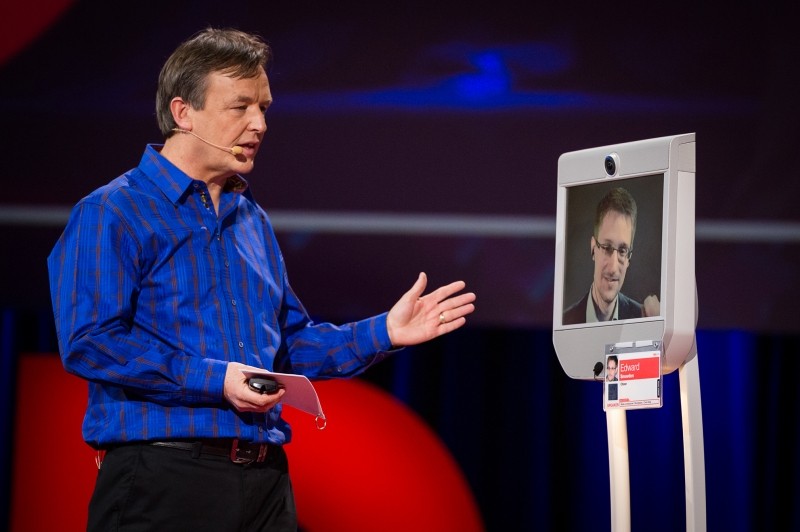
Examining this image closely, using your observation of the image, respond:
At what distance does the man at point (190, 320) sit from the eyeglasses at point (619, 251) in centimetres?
35

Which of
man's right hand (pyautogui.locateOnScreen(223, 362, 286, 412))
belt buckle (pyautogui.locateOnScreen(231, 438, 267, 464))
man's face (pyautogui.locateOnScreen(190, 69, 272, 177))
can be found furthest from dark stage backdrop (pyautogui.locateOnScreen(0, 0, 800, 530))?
man's right hand (pyautogui.locateOnScreen(223, 362, 286, 412))

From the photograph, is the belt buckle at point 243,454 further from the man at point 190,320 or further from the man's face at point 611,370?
the man's face at point 611,370

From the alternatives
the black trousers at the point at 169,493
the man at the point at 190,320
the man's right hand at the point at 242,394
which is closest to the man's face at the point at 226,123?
the man at the point at 190,320

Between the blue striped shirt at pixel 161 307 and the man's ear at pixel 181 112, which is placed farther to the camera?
the man's ear at pixel 181 112

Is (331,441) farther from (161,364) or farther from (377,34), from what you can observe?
(161,364)

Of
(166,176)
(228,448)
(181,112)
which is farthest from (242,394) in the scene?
(181,112)

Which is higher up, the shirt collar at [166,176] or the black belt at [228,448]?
the shirt collar at [166,176]

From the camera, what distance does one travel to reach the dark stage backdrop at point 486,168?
330 cm

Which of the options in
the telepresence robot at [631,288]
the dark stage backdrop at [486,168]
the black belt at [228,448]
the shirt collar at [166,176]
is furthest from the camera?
the dark stage backdrop at [486,168]

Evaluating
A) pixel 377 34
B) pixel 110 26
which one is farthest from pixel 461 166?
pixel 110 26

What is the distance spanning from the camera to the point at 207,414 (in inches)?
75.6

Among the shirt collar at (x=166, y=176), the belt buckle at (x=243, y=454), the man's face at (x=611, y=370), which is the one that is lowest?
the belt buckle at (x=243, y=454)

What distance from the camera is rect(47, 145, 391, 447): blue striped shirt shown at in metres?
1.84

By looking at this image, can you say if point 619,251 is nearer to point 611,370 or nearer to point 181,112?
point 611,370
